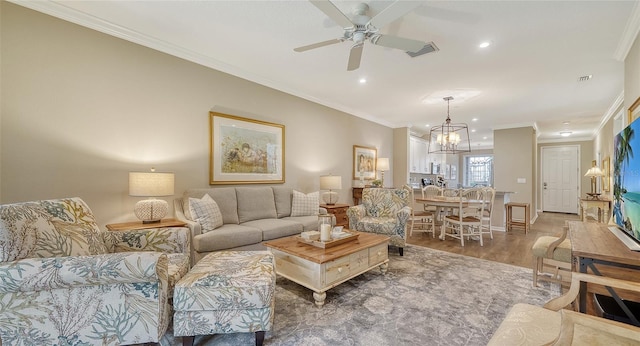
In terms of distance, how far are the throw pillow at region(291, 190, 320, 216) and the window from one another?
31.4ft

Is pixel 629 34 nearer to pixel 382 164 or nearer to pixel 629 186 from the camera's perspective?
pixel 629 186

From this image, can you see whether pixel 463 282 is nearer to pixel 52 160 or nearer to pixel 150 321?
pixel 150 321

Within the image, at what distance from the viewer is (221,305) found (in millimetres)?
1614

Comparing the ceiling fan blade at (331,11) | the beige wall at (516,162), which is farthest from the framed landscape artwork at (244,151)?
the beige wall at (516,162)

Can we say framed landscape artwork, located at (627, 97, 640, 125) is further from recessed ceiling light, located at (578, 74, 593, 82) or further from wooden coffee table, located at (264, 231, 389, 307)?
wooden coffee table, located at (264, 231, 389, 307)

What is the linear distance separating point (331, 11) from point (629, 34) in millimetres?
2989

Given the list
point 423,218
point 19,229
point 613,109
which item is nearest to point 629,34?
point 613,109

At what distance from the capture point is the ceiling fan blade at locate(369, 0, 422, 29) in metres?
1.77

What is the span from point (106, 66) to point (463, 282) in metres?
4.40

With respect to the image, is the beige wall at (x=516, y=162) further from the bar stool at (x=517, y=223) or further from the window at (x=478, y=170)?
the window at (x=478, y=170)

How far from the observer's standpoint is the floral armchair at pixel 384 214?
3588mm

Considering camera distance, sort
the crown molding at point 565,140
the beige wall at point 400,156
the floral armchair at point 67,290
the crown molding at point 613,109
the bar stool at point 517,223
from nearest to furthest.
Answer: the floral armchair at point 67,290 < the crown molding at point 613,109 < the bar stool at point 517,223 < the beige wall at point 400,156 < the crown molding at point 565,140

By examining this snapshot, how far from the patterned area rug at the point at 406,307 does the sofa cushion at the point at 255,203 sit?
3.56 ft

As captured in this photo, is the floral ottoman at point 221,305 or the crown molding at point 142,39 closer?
the floral ottoman at point 221,305
